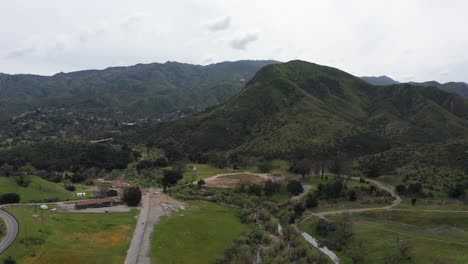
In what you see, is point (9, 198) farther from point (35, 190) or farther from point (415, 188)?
point (415, 188)

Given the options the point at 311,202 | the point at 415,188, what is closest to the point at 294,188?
the point at 311,202

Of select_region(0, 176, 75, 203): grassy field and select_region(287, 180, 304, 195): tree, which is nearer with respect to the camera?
select_region(0, 176, 75, 203): grassy field

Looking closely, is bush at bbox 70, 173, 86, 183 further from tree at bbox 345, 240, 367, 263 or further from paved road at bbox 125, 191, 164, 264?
tree at bbox 345, 240, 367, 263

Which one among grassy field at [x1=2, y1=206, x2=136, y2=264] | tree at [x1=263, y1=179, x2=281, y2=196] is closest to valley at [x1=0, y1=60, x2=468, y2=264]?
grassy field at [x1=2, y1=206, x2=136, y2=264]

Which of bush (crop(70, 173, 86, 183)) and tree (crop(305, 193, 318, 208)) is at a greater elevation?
bush (crop(70, 173, 86, 183))

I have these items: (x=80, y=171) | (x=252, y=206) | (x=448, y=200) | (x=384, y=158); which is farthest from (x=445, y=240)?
(x=80, y=171)

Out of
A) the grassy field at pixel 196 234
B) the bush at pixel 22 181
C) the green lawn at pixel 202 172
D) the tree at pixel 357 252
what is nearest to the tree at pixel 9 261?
the grassy field at pixel 196 234
